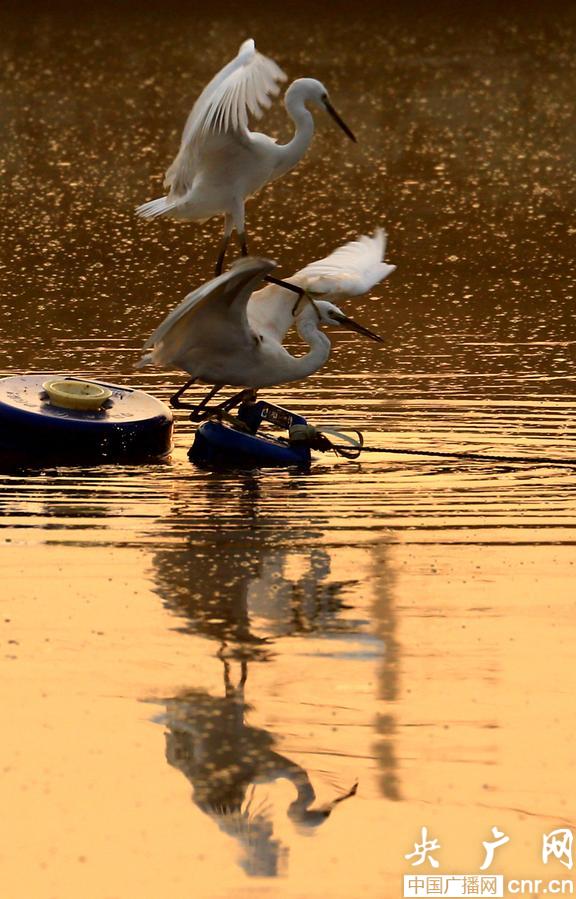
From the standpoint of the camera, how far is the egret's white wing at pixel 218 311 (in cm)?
1085

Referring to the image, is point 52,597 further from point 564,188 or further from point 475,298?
point 564,188

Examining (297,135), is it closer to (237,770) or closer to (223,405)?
(223,405)

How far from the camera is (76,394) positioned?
1166cm

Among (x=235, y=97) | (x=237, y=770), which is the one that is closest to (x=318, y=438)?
(x=235, y=97)

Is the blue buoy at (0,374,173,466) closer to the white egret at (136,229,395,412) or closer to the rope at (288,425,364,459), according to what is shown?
the white egret at (136,229,395,412)

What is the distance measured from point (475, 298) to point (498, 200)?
15.5 ft

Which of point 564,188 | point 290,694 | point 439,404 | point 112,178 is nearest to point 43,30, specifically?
point 112,178

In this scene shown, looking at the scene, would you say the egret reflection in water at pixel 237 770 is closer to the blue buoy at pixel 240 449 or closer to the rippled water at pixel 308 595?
the rippled water at pixel 308 595

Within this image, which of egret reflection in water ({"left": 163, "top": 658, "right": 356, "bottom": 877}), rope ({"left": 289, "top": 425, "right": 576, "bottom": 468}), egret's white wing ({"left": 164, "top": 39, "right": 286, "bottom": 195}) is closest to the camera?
egret reflection in water ({"left": 163, "top": 658, "right": 356, "bottom": 877})

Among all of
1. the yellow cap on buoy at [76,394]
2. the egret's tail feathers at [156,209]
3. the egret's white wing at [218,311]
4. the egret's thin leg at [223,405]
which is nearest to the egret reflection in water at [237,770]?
the egret's white wing at [218,311]

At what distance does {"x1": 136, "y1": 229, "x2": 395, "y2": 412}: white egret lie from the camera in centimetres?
1107

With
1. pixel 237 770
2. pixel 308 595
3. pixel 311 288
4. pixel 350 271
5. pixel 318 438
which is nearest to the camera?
pixel 237 770

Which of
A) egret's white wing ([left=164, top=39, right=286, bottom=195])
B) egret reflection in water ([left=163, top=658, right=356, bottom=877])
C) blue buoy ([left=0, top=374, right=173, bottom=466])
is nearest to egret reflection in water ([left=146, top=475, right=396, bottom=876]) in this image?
egret reflection in water ([left=163, top=658, right=356, bottom=877])

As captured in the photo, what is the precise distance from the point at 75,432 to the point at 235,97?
2.13 metres
